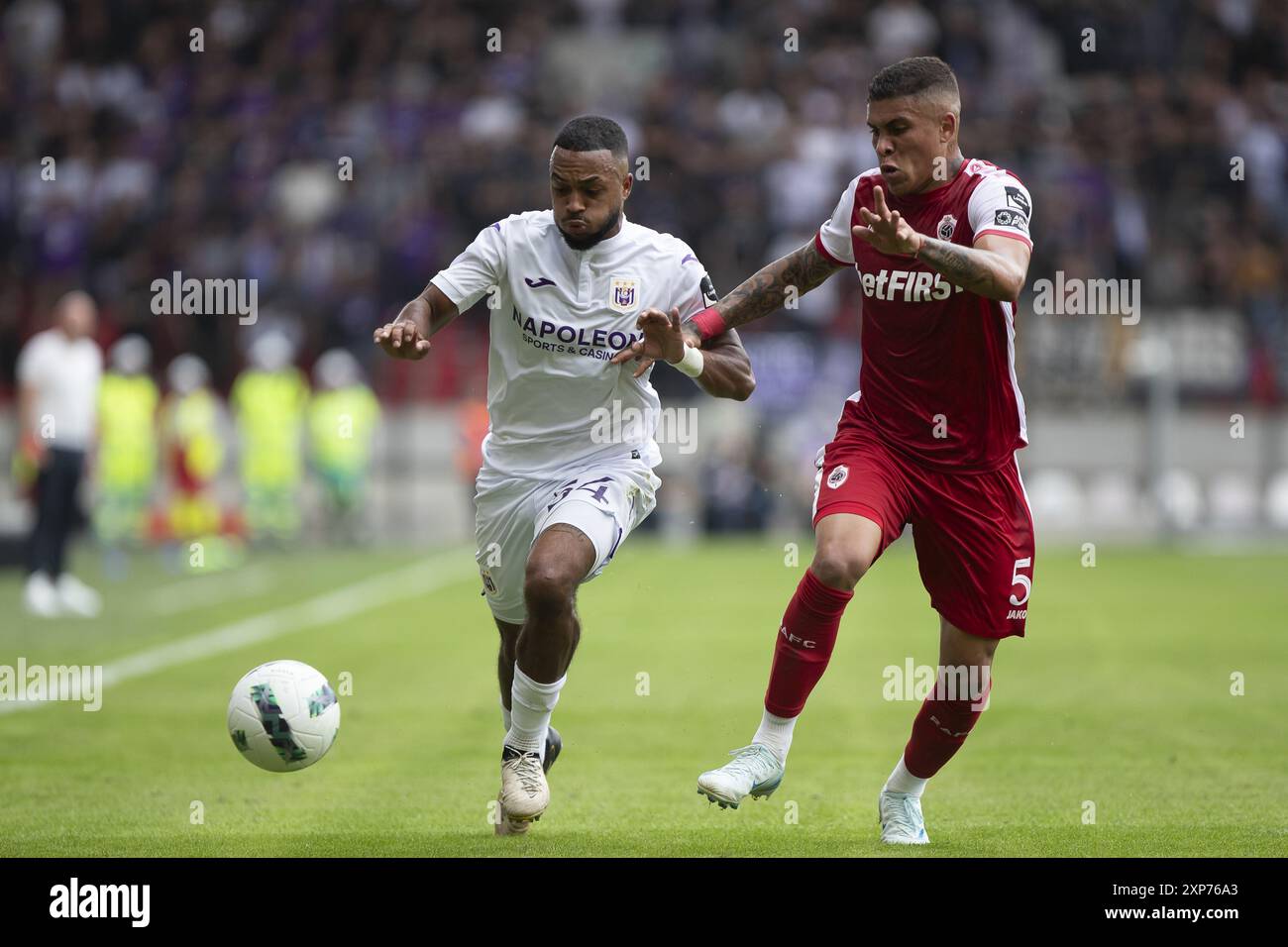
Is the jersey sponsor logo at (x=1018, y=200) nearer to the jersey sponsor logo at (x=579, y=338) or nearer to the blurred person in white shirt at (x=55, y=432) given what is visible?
the jersey sponsor logo at (x=579, y=338)

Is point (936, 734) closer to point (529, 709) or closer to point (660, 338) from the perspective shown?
point (529, 709)

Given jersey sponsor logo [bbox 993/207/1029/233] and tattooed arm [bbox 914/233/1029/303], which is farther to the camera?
jersey sponsor logo [bbox 993/207/1029/233]

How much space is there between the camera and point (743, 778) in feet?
20.6

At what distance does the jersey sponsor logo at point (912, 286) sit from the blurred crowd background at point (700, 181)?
18.6 metres

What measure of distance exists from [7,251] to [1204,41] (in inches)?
798

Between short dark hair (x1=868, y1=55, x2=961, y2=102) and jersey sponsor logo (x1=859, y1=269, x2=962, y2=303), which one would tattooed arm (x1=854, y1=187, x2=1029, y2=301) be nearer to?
jersey sponsor logo (x1=859, y1=269, x2=962, y2=303)

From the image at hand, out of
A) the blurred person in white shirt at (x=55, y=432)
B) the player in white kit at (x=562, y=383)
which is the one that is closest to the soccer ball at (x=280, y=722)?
the player in white kit at (x=562, y=383)

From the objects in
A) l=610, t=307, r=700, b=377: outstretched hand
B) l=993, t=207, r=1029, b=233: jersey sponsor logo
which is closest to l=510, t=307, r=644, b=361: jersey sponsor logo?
l=610, t=307, r=700, b=377: outstretched hand

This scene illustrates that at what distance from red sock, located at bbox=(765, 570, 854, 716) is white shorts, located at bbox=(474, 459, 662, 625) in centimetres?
81

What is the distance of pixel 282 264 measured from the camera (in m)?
28.4

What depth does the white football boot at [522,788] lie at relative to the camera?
21.5 ft

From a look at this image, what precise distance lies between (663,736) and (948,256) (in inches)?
178

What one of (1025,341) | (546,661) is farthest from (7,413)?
(546,661)

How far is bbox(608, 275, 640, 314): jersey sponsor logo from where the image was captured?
7.04m
